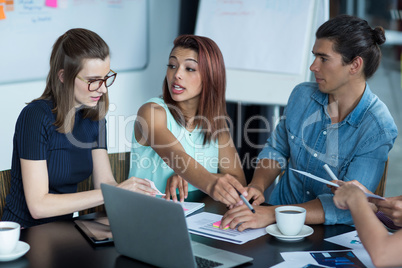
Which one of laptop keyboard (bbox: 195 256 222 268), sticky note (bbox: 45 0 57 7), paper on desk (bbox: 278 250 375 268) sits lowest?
paper on desk (bbox: 278 250 375 268)

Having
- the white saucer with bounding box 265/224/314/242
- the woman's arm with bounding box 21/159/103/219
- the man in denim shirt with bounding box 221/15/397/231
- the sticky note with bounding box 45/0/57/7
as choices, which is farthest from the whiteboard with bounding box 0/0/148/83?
the white saucer with bounding box 265/224/314/242

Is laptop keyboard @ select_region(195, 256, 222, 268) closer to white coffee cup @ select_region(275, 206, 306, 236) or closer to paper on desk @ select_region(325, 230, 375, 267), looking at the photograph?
white coffee cup @ select_region(275, 206, 306, 236)

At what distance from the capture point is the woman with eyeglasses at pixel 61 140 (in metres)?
1.76

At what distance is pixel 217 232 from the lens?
1.58m

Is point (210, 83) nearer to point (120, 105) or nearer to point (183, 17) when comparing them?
point (120, 105)

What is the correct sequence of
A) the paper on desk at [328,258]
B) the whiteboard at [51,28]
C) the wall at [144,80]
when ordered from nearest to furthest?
the paper on desk at [328,258] < the whiteboard at [51,28] < the wall at [144,80]

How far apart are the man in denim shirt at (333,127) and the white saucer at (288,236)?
112mm

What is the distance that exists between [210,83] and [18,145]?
80 centimetres

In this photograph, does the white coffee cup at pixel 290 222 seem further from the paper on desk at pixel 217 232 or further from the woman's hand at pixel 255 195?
the woman's hand at pixel 255 195

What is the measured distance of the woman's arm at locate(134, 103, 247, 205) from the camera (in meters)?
1.75

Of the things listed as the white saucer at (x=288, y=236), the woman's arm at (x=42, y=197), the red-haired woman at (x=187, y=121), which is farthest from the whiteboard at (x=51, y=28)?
the white saucer at (x=288, y=236)

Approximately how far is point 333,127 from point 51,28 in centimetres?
191

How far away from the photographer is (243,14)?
3416 millimetres

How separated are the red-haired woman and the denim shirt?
21 cm
